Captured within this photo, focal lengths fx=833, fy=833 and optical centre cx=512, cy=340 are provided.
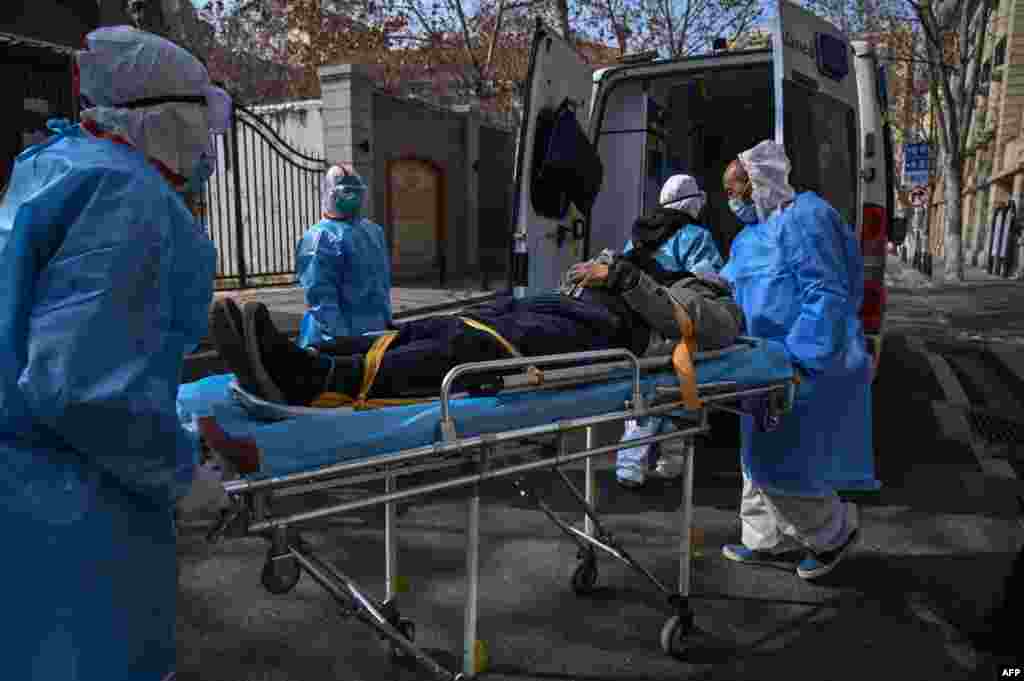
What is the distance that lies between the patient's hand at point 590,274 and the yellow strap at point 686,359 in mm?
264

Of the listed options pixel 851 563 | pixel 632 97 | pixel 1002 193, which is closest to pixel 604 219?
pixel 632 97

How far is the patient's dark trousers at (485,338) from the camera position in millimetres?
2445

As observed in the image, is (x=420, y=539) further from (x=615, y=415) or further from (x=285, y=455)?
(x=285, y=455)

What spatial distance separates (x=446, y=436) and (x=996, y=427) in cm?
534

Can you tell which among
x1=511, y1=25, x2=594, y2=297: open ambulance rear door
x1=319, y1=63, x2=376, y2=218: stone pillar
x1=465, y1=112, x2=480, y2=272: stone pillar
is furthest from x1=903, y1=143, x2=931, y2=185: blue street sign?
x1=511, y1=25, x2=594, y2=297: open ambulance rear door

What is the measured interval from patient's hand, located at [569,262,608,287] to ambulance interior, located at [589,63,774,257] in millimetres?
3079

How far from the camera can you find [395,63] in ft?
80.2

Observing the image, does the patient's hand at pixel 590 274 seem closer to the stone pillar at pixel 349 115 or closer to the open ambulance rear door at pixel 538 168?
the open ambulance rear door at pixel 538 168

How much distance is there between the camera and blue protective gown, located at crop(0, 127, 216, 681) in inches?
56.2

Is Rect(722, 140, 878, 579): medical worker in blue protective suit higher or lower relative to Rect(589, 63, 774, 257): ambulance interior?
lower

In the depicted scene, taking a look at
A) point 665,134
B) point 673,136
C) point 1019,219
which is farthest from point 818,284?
point 1019,219

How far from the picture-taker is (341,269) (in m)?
4.76

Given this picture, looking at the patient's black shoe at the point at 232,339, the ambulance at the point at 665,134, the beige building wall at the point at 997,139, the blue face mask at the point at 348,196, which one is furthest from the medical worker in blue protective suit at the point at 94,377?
the beige building wall at the point at 997,139

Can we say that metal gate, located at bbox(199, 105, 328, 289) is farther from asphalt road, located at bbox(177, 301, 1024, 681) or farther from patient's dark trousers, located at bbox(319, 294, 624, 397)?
patient's dark trousers, located at bbox(319, 294, 624, 397)
